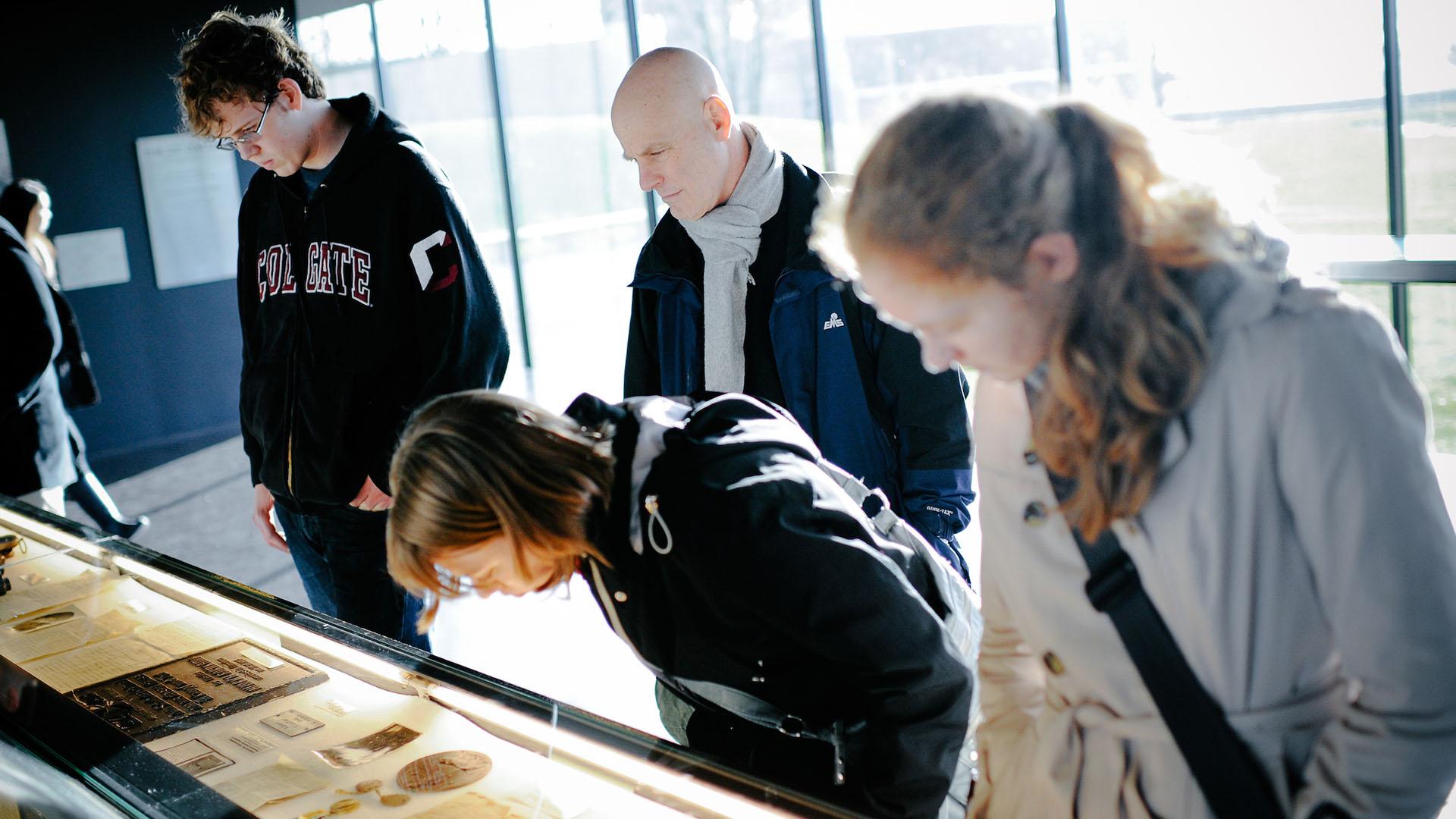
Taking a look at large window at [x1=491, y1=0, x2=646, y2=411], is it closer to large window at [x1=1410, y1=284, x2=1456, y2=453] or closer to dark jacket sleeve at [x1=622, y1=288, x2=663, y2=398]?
dark jacket sleeve at [x1=622, y1=288, x2=663, y2=398]

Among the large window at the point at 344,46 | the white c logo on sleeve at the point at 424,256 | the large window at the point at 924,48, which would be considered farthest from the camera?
the large window at the point at 344,46

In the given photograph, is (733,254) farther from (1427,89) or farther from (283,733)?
(1427,89)

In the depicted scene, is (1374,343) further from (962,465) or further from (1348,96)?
(1348,96)

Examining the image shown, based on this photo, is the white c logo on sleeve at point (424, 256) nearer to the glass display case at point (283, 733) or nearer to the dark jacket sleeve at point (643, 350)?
the dark jacket sleeve at point (643, 350)

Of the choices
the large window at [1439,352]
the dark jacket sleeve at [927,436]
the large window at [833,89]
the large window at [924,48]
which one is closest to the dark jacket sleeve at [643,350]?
the dark jacket sleeve at [927,436]

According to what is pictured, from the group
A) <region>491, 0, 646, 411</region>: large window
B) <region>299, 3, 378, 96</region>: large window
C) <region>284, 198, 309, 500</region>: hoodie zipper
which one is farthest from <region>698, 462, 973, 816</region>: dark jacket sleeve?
<region>299, 3, 378, 96</region>: large window

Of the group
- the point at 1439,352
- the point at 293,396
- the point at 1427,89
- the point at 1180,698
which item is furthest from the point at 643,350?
the point at 1439,352

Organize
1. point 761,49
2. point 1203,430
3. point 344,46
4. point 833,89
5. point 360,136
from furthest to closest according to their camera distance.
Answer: point 344,46
point 761,49
point 833,89
point 360,136
point 1203,430

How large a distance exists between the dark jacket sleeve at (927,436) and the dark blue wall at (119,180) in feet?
23.8

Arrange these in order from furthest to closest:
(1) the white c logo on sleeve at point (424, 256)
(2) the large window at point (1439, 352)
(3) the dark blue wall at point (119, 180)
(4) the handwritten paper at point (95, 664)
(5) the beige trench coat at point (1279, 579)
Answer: (2) the large window at point (1439, 352) → (3) the dark blue wall at point (119, 180) → (1) the white c logo on sleeve at point (424, 256) → (4) the handwritten paper at point (95, 664) → (5) the beige trench coat at point (1279, 579)

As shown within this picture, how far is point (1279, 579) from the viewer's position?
3.17 ft

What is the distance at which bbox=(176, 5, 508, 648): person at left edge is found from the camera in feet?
7.97

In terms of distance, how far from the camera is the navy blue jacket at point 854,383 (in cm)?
201

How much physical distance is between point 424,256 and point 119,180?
278 inches
